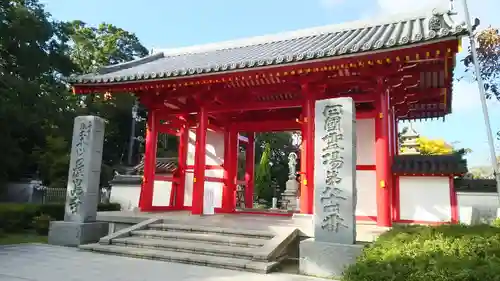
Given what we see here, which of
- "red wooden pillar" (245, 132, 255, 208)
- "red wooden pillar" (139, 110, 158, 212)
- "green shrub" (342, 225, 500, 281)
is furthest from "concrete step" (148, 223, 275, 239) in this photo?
"red wooden pillar" (245, 132, 255, 208)

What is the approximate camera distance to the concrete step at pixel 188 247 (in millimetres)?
7407

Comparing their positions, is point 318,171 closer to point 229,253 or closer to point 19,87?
point 229,253

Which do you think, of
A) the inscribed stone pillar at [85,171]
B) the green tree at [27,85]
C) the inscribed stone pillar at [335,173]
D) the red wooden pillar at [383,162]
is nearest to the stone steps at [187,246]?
the inscribed stone pillar at [85,171]

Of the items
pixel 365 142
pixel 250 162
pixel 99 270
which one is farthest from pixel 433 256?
pixel 250 162

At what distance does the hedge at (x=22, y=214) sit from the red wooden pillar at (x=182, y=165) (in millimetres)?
4254

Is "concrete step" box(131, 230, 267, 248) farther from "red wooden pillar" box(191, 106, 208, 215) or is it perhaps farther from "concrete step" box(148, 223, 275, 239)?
"red wooden pillar" box(191, 106, 208, 215)

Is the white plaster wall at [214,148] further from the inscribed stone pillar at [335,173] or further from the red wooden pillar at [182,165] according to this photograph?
the inscribed stone pillar at [335,173]

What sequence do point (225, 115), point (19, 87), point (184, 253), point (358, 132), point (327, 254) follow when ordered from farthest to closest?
point (19, 87), point (225, 115), point (358, 132), point (184, 253), point (327, 254)

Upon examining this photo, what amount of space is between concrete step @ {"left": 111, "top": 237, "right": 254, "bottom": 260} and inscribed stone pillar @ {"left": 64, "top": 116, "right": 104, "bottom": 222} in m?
1.22

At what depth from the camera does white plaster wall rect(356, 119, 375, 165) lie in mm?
10672

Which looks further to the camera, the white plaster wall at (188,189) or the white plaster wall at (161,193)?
the white plaster wall at (161,193)

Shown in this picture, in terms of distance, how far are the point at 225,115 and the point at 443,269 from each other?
31.2 ft

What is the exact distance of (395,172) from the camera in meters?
10.1

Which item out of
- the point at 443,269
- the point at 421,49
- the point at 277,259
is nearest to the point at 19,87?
the point at 277,259
